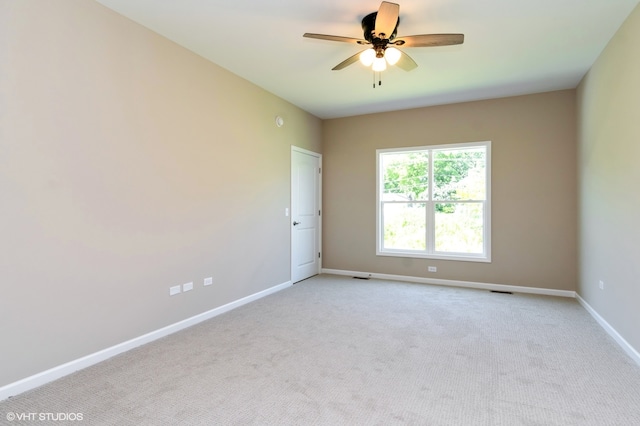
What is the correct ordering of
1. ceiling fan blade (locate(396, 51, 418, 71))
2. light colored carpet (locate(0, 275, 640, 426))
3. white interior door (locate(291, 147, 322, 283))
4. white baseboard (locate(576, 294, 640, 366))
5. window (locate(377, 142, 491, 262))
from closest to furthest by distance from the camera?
1. light colored carpet (locate(0, 275, 640, 426))
2. white baseboard (locate(576, 294, 640, 366))
3. ceiling fan blade (locate(396, 51, 418, 71))
4. window (locate(377, 142, 491, 262))
5. white interior door (locate(291, 147, 322, 283))

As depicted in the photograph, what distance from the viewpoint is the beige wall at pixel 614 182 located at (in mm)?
2730

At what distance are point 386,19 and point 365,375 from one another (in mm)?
2573

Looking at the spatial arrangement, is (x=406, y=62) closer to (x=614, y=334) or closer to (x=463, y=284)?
(x=614, y=334)

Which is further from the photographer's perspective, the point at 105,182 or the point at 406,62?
the point at 406,62

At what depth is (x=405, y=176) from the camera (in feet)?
18.4

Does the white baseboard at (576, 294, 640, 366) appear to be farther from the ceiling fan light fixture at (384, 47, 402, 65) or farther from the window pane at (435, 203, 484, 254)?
the ceiling fan light fixture at (384, 47, 402, 65)

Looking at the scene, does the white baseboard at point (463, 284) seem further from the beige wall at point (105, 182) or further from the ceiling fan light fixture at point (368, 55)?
the ceiling fan light fixture at point (368, 55)

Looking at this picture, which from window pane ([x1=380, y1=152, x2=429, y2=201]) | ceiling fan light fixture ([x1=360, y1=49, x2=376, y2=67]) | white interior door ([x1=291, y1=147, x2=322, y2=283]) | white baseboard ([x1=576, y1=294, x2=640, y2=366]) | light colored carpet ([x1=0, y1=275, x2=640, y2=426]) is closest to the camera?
light colored carpet ([x1=0, y1=275, x2=640, y2=426])

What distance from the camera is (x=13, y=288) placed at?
7.16 ft

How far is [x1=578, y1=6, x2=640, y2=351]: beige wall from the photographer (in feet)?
8.96

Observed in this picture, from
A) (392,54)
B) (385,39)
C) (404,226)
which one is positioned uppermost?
(385,39)

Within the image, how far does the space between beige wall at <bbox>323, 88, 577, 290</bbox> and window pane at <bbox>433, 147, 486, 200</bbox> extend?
0.60 feet

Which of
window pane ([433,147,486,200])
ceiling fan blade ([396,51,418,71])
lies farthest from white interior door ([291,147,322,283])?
ceiling fan blade ([396,51,418,71])

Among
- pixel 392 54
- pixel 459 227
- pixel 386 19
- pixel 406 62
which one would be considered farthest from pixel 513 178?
pixel 386 19
